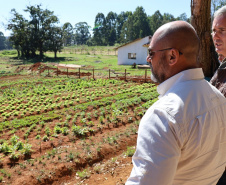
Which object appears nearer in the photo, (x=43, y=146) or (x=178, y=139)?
(x=178, y=139)

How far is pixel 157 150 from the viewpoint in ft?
3.54

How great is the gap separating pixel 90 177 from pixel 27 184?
153 centimetres

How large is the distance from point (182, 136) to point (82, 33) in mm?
125163

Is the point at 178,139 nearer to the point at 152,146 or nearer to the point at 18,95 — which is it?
the point at 152,146

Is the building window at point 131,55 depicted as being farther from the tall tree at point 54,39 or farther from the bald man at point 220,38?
the bald man at point 220,38

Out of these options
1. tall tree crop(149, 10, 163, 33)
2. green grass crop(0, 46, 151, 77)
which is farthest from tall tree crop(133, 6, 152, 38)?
green grass crop(0, 46, 151, 77)

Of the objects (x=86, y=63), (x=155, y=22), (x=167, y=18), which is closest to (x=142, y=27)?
(x=155, y=22)

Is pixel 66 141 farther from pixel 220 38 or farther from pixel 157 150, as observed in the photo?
pixel 157 150

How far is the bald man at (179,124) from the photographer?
43.1 inches

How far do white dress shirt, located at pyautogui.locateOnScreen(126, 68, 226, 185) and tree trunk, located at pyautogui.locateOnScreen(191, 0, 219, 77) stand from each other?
10.4 feet

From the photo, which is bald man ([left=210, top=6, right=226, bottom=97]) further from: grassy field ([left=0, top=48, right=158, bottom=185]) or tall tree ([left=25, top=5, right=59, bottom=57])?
tall tree ([left=25, top=5, right=59, bottom=57])

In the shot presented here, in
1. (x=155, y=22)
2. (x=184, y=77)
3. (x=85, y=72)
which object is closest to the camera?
(x=184, y=77)

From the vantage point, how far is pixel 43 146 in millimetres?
7035

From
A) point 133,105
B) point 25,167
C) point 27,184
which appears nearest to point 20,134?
point 25,167
